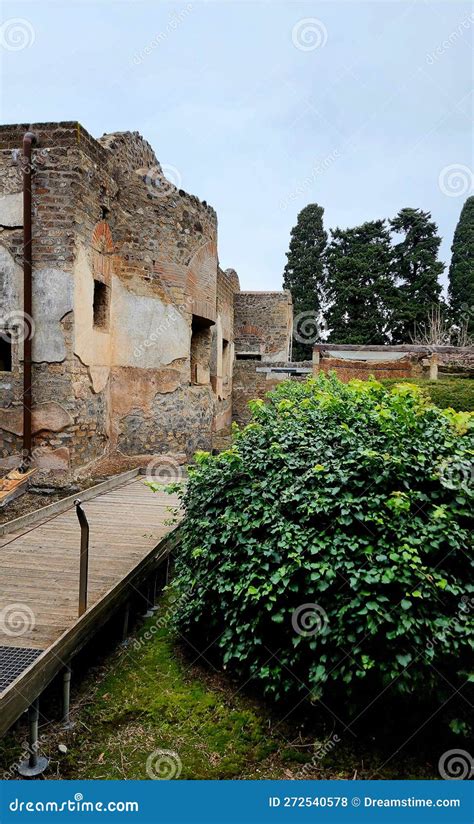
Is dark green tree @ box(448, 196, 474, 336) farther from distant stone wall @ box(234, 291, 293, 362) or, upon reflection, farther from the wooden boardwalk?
the wooden boardwalk

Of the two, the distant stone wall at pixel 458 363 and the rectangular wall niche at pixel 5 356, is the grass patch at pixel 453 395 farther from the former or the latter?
the rectangular wall niche at pixel 5 356

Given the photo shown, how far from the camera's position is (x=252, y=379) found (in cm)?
1925

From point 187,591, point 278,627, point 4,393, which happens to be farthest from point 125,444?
point 278,627

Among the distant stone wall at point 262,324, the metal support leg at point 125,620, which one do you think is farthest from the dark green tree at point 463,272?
the metal support leg at point 125,620

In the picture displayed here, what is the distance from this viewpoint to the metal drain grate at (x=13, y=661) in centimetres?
285

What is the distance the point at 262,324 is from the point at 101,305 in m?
12.7

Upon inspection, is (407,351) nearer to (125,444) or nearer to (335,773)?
(125,444)

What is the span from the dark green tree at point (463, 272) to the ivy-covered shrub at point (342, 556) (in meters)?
24.4

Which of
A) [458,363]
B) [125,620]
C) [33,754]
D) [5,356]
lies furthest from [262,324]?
[33,754]

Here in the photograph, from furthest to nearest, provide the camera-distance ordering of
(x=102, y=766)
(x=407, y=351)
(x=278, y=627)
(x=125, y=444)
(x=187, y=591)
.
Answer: (x=407, y=351), (x=125, y=444), (x=187, y=591), (x=278, y=627), (x=102, y=766)

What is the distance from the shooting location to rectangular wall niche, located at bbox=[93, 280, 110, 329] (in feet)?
26.5

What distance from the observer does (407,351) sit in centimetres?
1215

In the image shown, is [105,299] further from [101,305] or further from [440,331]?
[440,331]

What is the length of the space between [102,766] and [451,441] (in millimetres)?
2828
